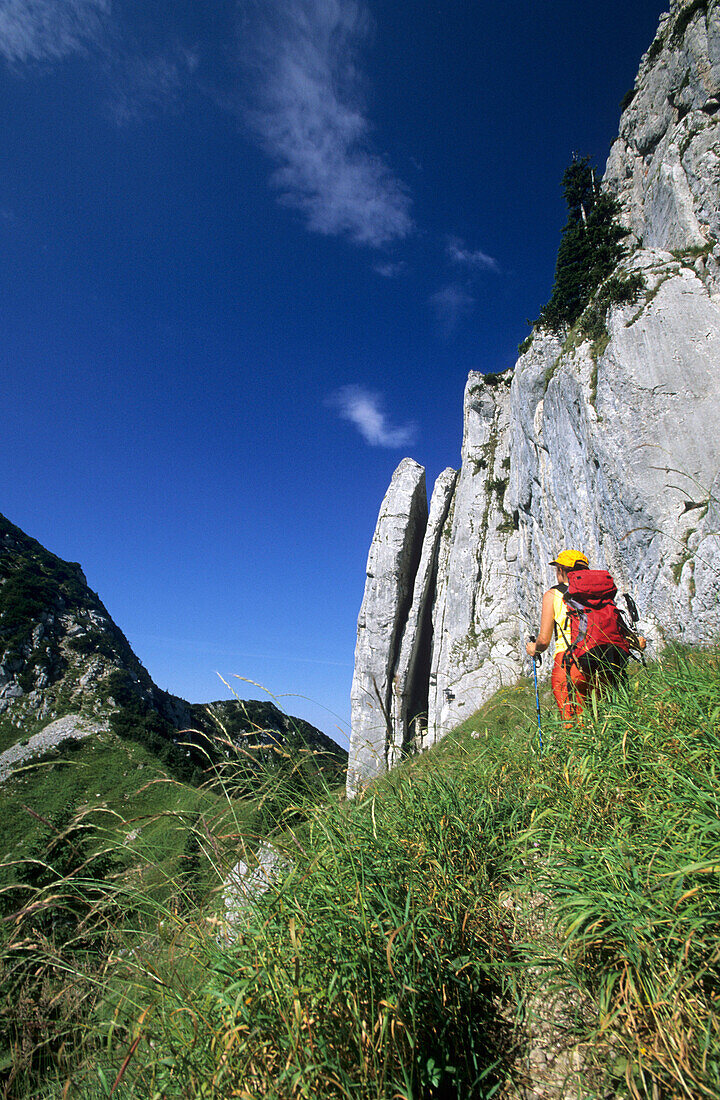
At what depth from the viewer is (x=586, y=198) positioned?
909 inches

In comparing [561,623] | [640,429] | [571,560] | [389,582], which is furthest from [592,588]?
[389,582]

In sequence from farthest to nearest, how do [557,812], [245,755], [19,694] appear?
1. [19,694]
2. [245,755]
3. [557,812]

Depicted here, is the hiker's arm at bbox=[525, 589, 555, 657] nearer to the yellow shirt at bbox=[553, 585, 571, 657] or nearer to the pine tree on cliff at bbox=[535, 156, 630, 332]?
the yellow shirt at bbox=[553, 585, 571, 657]

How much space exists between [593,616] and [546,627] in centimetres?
77

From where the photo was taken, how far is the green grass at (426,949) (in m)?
1.78

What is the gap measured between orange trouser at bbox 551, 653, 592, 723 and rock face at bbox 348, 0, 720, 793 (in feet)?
6.25

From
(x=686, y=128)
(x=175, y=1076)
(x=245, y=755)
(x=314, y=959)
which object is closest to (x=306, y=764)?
(x=245, y=755)

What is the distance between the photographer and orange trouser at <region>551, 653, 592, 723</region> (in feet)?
15.6

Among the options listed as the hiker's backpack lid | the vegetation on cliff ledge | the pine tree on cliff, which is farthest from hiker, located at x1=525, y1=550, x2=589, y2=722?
the pine tree on cliff

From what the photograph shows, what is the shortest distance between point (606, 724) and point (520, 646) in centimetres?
2247

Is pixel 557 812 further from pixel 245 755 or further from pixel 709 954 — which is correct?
pixel 245 755

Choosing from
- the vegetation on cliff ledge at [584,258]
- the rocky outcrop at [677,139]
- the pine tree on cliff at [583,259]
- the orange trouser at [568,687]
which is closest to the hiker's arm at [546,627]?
the orange trouser at [568,687]

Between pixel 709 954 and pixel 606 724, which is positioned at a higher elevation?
pixel 606 724

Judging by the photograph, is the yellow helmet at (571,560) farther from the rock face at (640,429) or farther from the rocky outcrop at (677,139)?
the rocky outcrop at (677,139)
